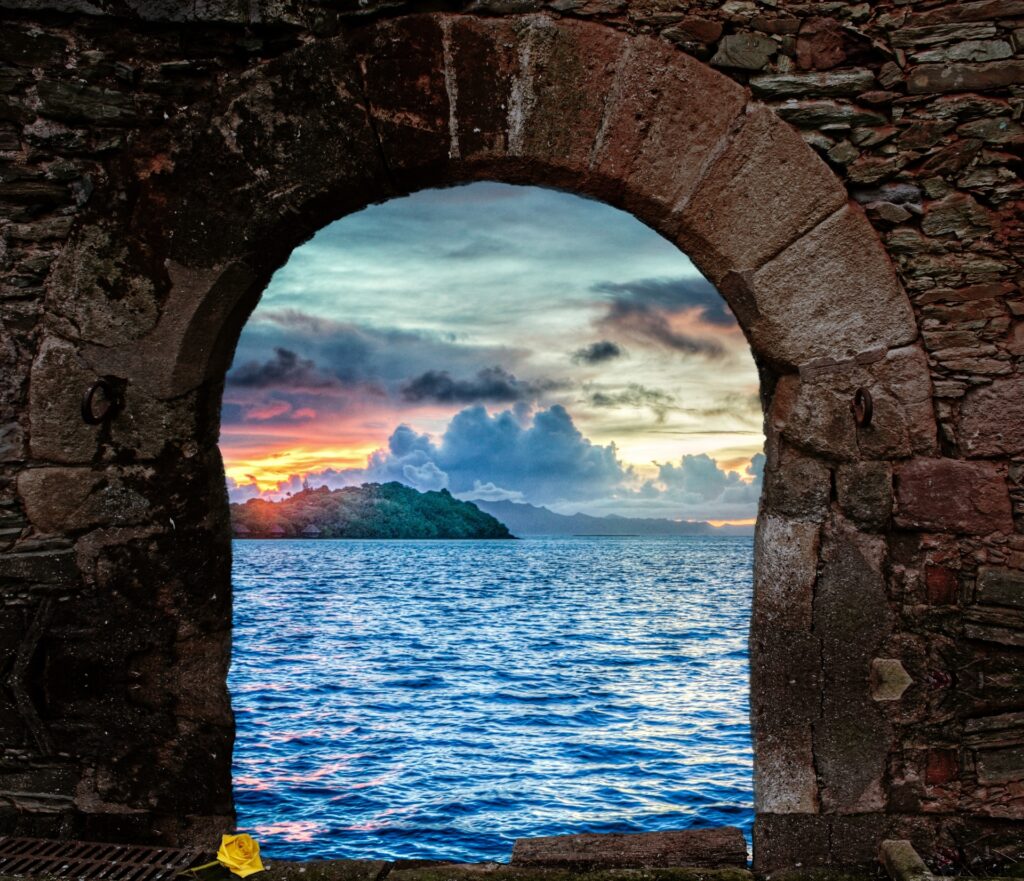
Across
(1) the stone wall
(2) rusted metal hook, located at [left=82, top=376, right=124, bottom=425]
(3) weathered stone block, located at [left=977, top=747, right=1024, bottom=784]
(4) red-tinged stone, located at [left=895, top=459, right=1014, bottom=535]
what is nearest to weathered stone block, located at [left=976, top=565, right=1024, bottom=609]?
(1) the stone wall

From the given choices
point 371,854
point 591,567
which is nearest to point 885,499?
point 371,854

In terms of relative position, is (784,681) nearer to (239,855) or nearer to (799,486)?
(799,486)

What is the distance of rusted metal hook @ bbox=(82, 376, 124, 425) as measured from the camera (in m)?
2.91

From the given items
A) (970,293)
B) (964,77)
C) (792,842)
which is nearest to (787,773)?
(792,842)

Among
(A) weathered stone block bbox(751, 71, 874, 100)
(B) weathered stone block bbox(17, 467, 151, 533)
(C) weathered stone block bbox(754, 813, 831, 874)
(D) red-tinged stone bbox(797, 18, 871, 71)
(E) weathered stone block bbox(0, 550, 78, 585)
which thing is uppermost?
(D) red-tinged stone bbox(797, 18, 871, 71)

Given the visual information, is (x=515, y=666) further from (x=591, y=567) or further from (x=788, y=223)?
(x=591, y=567)

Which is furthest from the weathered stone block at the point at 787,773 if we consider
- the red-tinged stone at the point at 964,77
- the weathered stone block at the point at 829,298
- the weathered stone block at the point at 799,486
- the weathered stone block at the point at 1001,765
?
the red-tinged stone at the point at 964,77

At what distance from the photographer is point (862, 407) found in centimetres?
282

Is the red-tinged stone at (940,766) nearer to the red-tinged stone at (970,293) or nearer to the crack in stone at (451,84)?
the red-tinged stone at (970,293)

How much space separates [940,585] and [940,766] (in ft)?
1.93

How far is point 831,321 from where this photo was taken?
9.48ft

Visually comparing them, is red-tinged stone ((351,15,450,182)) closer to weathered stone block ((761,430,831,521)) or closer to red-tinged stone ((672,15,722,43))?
red-tinged stone ((672,15,722,43))

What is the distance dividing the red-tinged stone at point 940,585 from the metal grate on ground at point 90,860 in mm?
2555

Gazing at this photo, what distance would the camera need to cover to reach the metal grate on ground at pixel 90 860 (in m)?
2.74
